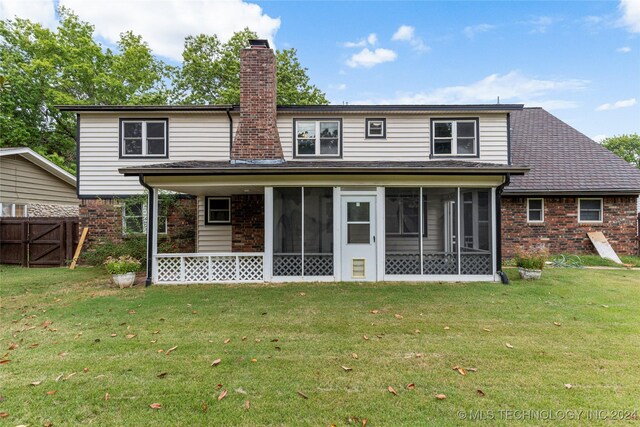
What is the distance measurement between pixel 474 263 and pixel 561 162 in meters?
7.60

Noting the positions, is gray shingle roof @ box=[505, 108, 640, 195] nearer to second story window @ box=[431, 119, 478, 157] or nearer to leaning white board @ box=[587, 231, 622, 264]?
leaning white board @ box=[587, 231, 622, 264]

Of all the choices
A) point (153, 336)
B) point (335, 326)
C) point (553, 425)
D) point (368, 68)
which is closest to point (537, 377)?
point (553, 425)

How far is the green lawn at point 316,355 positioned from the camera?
2822 millimetres

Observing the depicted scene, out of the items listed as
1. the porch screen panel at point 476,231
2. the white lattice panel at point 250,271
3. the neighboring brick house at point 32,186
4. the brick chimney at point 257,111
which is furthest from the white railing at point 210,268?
the neighboring brick house at point 32,186

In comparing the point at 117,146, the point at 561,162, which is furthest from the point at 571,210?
the point at 117,146

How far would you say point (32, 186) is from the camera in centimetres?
1297

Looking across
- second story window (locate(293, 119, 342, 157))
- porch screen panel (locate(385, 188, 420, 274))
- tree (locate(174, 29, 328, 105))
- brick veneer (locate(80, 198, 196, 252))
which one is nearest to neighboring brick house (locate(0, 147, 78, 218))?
brick veneer (locate(80, 198, 196, 252))

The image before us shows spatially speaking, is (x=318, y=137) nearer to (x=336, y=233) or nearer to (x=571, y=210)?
(x=336, y=233)

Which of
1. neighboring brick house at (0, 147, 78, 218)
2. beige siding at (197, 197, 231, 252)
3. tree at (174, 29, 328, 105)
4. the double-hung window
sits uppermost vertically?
tree at (174, 29, 328, 105)

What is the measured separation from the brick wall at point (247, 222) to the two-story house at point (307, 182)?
0.11 feet

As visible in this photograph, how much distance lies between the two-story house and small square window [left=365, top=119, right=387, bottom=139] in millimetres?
47

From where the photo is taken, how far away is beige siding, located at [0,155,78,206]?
11.8 m

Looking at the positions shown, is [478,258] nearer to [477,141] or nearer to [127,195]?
[477,141]

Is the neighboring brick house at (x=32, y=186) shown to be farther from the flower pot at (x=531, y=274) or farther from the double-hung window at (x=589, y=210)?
the double-hung window at (x=589, y=210)
